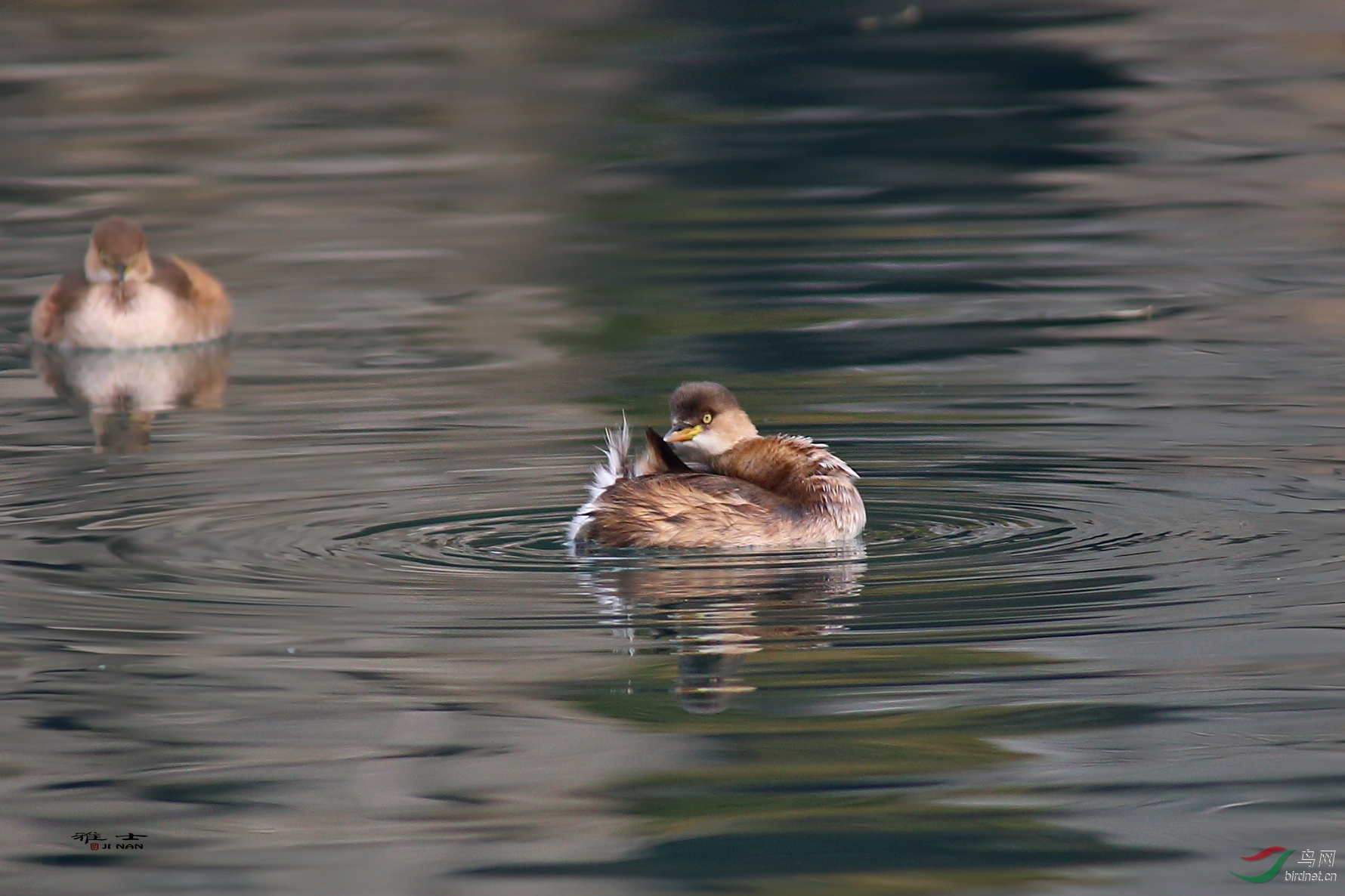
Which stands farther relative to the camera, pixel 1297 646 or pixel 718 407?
pixel 718 407

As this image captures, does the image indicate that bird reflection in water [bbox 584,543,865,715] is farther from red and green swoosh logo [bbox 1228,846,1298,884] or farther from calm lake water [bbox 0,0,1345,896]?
red and green swoosh logo [bbox 1228,846,1298,884]

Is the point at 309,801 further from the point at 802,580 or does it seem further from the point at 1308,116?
the point at 1308,116

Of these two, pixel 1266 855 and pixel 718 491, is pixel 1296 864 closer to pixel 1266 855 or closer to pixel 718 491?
pixel 1266 855

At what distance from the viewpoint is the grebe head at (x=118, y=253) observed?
14.6 metres

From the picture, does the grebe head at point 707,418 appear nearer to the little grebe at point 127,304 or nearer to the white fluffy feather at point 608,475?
the white fluffy feather at point 608,475

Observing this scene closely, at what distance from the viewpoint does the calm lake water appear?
5297 mm

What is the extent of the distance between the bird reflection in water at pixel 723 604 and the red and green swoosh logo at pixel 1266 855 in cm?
160

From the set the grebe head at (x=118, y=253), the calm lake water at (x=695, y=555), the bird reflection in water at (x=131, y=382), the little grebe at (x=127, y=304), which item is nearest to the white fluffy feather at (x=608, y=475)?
the calm lake water at (x=695, y=555)

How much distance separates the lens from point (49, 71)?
1001 inches

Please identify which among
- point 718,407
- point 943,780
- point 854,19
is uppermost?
point 854,19

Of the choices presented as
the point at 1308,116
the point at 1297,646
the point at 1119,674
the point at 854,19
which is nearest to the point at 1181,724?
the point at 1119,674

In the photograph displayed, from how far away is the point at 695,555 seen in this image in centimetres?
777

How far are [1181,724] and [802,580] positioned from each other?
6.19ft

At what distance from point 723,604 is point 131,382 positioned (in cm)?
692
